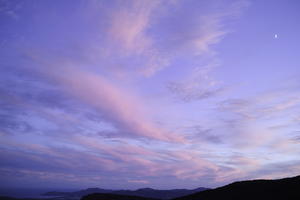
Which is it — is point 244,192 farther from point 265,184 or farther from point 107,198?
point 107,198

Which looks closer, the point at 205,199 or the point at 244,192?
the point at 244,192

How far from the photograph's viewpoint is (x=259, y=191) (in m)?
23.4

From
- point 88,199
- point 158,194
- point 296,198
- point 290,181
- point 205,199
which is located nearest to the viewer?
point 296,198

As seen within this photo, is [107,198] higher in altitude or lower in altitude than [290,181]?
lower

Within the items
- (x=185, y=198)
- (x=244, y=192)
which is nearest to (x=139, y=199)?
(x=185, y=198)

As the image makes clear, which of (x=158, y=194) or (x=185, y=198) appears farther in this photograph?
(x=158, y=194)

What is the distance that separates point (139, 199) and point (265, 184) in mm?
24183

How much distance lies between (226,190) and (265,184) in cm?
437

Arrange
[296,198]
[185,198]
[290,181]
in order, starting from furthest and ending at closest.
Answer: [185,198] < [290,181] < [296,198]

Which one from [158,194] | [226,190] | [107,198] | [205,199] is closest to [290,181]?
[226,190]

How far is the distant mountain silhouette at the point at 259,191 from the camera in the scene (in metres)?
21.0

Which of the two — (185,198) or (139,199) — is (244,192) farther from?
(139,199)

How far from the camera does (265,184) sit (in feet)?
81.5

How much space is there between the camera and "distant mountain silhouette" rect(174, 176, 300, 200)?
829 inches
